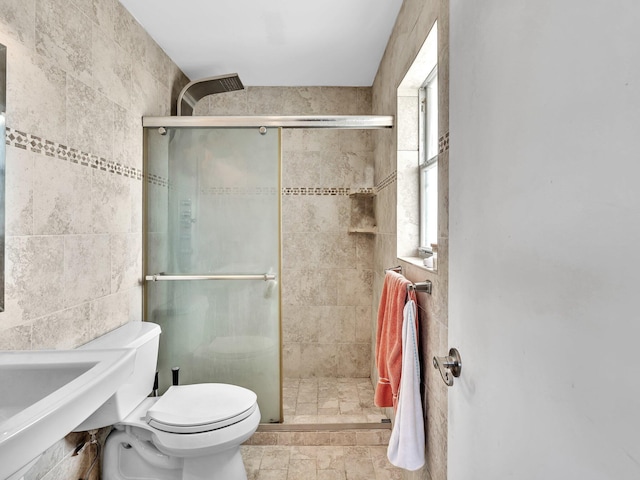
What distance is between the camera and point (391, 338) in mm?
1632

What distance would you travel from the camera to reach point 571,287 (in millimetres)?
418

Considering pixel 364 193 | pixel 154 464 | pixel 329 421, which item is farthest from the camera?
pixel 364 193

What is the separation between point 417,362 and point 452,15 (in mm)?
1190

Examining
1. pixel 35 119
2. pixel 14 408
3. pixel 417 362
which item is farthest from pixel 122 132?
pixel 417 362

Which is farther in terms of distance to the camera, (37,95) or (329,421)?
(329,421)

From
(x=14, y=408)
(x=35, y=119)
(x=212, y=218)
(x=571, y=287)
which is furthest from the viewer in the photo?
(x=212, y=218)

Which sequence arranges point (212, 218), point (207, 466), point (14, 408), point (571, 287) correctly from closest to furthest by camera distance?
point (571, 287), point (14, 408), point (207, 466), point (212, 218)

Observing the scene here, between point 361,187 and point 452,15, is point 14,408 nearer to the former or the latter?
point 452,15

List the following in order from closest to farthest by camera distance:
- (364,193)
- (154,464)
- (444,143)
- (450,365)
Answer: (450,365) < (444,143) < (154,464) < (364,193)

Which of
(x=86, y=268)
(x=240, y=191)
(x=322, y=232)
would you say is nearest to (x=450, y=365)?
(x=86, y=268)

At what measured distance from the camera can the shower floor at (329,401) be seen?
232 cm

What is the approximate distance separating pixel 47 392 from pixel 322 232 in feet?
7.23

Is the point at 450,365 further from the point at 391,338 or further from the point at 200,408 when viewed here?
the point at 200,408

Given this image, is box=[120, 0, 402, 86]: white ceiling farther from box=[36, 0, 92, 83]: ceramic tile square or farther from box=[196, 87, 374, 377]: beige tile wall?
box=[36, 0, 92, 83]: ceramic tile square
